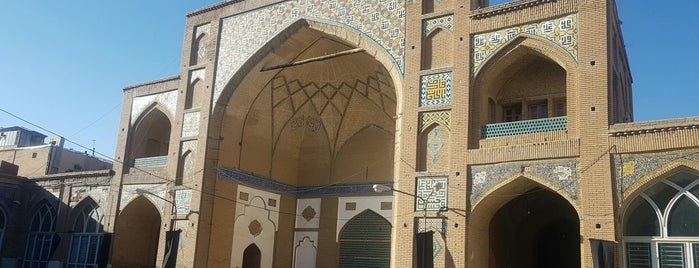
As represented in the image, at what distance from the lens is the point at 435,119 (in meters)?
11.9

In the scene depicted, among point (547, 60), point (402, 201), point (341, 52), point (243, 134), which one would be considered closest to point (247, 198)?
point (243, 134)

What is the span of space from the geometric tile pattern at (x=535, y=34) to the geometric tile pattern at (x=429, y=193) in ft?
7.11

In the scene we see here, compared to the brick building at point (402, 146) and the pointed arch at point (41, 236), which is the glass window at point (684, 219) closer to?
the brick building at point (402, 146)

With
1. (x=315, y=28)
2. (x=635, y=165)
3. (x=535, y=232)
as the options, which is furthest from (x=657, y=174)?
(x=315, y=28)

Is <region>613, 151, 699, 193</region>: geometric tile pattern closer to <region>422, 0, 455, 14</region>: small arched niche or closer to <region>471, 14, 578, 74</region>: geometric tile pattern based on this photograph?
<region>471, 14, 578, 74</region>: geometric tile pattern

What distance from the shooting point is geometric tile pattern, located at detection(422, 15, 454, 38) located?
1227cm

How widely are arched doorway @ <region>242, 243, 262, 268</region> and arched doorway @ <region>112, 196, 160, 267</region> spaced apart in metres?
2.73

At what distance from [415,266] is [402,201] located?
123cm

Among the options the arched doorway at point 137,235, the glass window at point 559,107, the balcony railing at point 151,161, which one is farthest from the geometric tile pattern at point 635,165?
the arched doorway at point 137,235

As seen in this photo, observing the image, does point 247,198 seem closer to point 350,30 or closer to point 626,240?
point 350,30

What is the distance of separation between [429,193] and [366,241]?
5552mm

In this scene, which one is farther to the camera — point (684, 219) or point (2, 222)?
point (2, 222)

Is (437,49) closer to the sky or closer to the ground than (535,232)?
closer to the sky

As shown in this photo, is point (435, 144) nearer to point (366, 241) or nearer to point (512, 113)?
point (512, 113)
